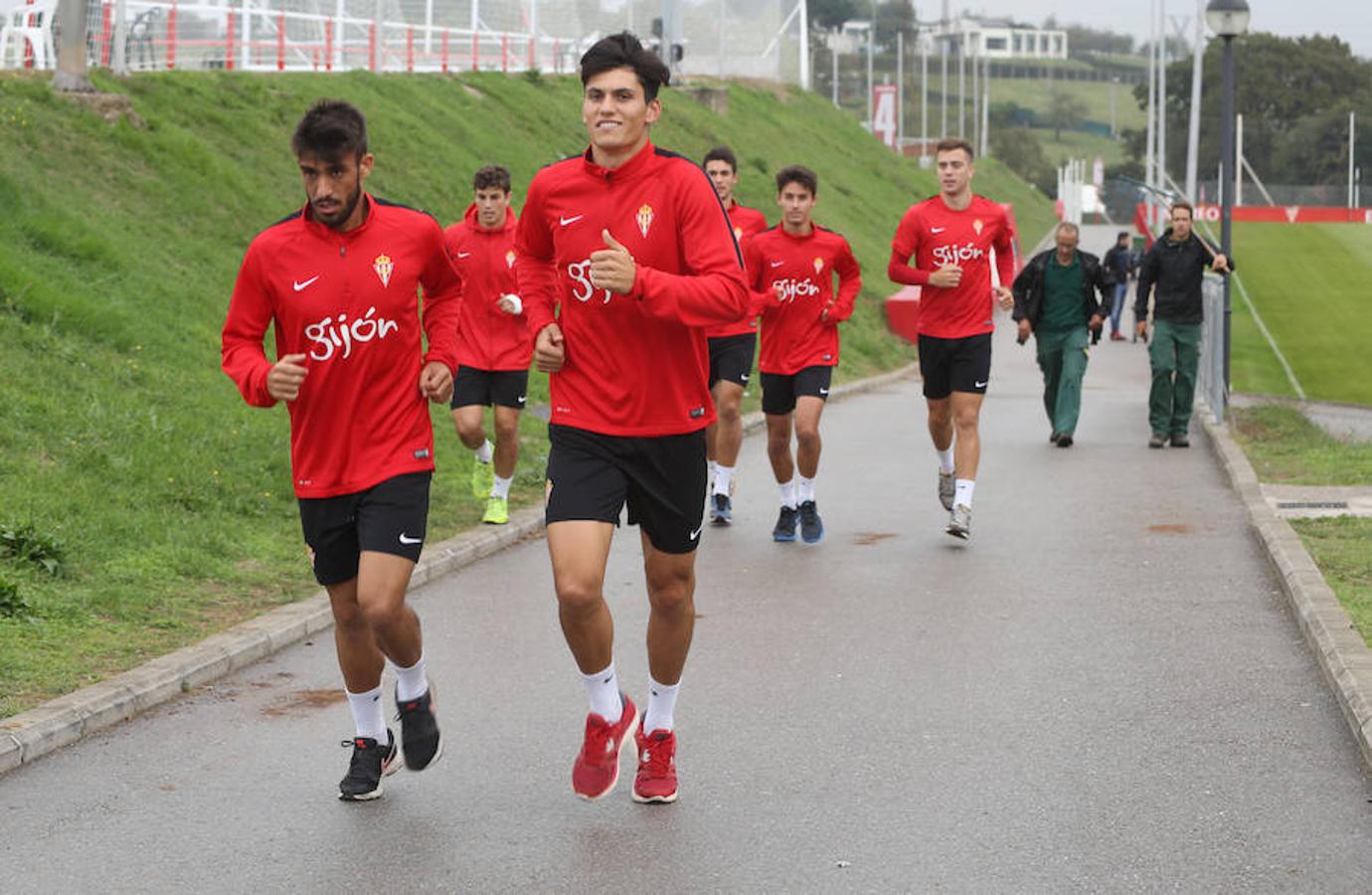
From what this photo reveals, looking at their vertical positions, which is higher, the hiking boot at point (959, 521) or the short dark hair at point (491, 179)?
the short dark hair at point (491, 179)

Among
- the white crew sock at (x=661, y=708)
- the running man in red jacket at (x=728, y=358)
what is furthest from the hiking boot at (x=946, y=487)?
the white crew sock at (x=661, y=708)

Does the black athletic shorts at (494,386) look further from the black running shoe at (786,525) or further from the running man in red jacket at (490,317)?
the black running shoe at (786,525)

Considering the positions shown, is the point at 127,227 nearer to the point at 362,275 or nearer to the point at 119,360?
the point at 119,360

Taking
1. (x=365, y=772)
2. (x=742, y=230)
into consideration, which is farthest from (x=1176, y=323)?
(x=365, y=772)

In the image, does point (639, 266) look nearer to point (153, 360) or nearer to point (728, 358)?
point (728, 358)

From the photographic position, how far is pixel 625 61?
6.22 m

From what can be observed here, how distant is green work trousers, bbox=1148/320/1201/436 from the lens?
1875 cm

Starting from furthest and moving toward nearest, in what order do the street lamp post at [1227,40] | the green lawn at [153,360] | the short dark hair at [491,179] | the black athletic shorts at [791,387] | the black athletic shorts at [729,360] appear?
1. the street lamp post at [1227,40]
2. the black athletic shorts at [729,360]
3. the black athletic shorts at [791,387]
4. the short dark hair at [491,179]
5. the green lawn at [153,360]

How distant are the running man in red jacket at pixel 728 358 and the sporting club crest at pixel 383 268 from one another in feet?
20.0

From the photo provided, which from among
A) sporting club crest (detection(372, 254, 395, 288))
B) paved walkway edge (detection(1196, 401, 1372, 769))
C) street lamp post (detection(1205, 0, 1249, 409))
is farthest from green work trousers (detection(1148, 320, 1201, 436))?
sporting club crest (detection(372, 254, 395, 288))

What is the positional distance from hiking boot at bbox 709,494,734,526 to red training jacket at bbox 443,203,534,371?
5.13 feet

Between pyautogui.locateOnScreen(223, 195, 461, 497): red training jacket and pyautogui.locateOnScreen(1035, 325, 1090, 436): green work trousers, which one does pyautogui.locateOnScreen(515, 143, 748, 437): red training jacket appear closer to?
pyautogui.locateOnScreen(223, 195, 461, 497): red training jacket

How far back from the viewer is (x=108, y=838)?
6.14 metres

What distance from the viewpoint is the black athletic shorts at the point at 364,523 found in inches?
250
